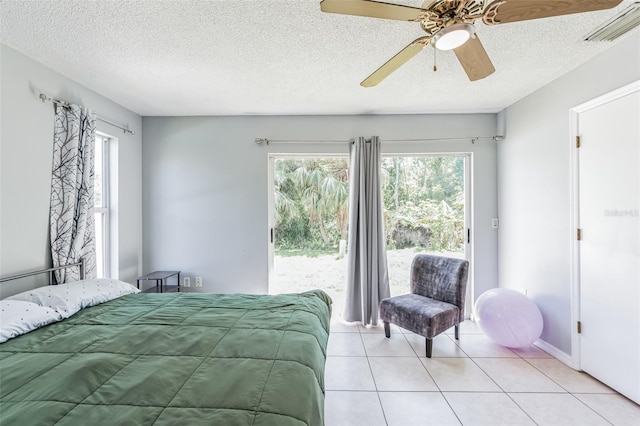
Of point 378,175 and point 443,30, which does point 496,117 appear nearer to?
point 378,175

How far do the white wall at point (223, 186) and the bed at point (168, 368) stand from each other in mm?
1478

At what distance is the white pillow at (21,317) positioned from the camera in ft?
4.69

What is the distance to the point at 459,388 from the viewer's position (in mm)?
2012

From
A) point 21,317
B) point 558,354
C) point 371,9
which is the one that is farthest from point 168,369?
point 558,354

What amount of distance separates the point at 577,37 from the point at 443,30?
1389 mm

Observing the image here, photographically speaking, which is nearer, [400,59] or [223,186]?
[400,59]

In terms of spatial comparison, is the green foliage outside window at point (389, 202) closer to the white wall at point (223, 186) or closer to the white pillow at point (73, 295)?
the white wall at point (223, 186)

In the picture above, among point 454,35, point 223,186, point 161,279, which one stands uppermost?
point 454,35

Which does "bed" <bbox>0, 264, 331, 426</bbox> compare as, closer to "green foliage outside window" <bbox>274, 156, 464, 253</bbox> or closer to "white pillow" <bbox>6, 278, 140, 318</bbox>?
"white pillow" <bbox>6, 278, 140, 318</bbox>

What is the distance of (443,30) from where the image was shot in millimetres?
1241

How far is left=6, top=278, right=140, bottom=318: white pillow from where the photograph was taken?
1.73m

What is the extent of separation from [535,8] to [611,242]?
1832 millimetres

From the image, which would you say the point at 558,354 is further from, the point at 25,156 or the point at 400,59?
the point at 25,156

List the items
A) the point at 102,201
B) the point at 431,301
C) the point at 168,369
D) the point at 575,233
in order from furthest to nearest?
the point at 102,201, the point at 431,301, the point at 575,233, the point at 168,369
